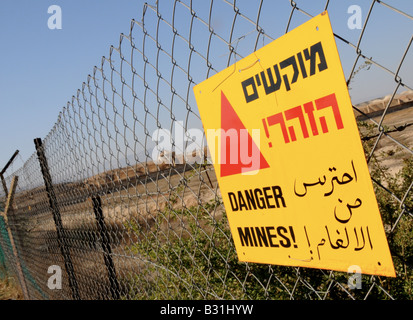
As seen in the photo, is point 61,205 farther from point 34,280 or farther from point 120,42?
point 120,42

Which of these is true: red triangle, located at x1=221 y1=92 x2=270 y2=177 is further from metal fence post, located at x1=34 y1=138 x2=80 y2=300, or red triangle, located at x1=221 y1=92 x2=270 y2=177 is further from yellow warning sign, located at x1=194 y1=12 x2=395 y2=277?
metal fence post, located at x1=34 y1=138 x2=80 y2=300

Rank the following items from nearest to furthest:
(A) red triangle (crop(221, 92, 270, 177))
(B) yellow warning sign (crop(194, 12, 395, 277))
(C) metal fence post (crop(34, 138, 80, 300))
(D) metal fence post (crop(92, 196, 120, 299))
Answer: (B) yellow warning sign (crop(194, 12, 395, 277)) < (A) red triangle (crop(221, 92, 270, 177)) < (D) metal fence post (crop(92, 196, 120, 299)) < (C) metal fence post (crop(34, 138, 80, 300))

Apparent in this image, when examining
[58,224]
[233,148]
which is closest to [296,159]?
[233,148]

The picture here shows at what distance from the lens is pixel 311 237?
1.26 metres

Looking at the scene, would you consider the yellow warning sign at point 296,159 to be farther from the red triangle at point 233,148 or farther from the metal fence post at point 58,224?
the metal fence post at point 58,224

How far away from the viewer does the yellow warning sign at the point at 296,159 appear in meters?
1.10

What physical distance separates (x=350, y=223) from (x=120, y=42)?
174cm

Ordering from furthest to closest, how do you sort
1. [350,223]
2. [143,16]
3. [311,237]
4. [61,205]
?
[61,205] → [143,16] → [311,237] → [350,223]

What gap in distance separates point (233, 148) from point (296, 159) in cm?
30

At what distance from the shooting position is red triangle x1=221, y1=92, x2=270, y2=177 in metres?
1.38

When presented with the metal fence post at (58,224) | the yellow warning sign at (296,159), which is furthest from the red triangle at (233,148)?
the metal fence post at (58,224)

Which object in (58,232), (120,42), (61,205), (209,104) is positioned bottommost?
(58,232)

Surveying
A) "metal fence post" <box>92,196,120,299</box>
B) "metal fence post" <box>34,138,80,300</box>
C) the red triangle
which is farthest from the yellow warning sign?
"metal fence post" <box>34,138,80,300</box>

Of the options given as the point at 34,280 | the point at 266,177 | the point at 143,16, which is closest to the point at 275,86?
the point at 266,177
